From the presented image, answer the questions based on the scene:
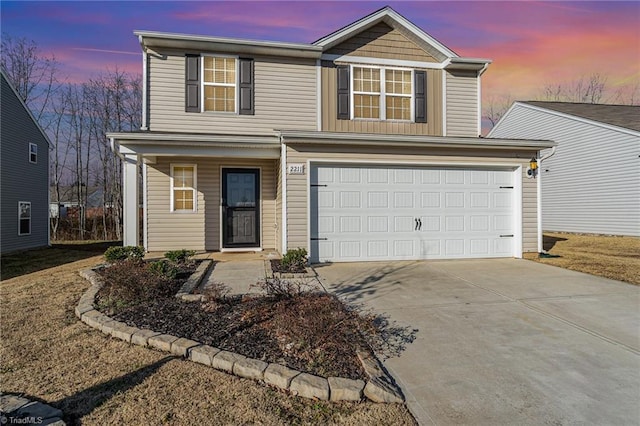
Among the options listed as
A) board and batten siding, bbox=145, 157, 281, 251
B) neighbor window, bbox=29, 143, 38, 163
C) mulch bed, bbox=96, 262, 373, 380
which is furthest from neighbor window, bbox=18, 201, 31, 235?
mulch bed, bbox=96, 262, 373, 380

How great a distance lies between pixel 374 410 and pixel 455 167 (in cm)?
675

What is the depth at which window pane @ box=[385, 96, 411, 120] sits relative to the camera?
9.62 m

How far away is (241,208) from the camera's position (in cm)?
918

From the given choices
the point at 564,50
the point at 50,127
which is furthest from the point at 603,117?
the point at 50,127

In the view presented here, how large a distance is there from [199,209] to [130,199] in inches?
77.8

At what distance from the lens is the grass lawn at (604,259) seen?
650 cm

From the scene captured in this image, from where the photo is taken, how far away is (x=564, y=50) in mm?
13477

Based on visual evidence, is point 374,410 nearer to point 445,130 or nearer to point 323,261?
point 323,261

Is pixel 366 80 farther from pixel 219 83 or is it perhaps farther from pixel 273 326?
pixel 273 326

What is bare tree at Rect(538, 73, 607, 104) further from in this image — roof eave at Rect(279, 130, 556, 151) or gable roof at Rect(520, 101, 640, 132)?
roof eave at Rect(279, 130, 556, 151)

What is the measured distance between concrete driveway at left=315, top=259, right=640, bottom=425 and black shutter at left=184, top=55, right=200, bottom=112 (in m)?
6.03

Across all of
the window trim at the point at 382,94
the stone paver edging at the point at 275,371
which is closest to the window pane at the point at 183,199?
the window trim at the point at 382,94

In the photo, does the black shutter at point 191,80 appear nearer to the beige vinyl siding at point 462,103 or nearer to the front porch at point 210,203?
the front porch at point 210,203

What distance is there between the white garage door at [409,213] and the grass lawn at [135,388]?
463 centimetres
